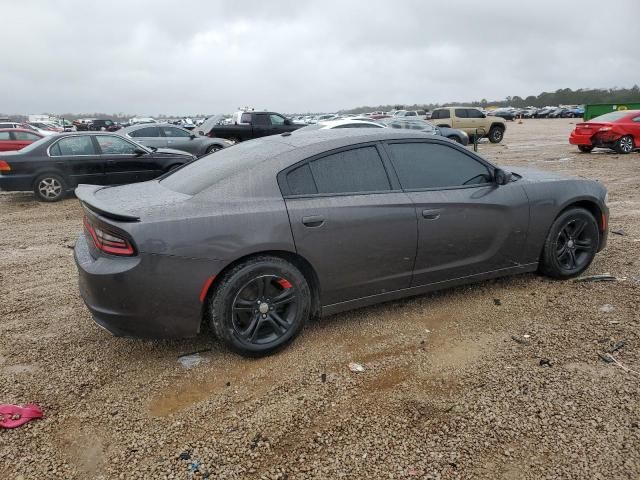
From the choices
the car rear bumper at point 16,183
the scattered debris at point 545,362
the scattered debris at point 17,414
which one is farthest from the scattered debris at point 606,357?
the car rear bumper at point 16,183

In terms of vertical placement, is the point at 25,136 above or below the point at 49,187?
above

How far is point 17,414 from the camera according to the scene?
2627 millimetres

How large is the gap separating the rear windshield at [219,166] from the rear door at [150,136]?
11.1 m

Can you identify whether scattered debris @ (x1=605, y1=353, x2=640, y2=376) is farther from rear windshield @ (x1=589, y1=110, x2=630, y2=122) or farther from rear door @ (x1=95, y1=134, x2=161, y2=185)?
rear windshield @ (x1=589, y1=110, x2=630, y2=122)

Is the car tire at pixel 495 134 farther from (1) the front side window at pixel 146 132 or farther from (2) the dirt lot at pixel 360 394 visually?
(2) the dirt lot at pixel 360 394

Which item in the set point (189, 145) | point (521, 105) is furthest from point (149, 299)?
point (521, 105)

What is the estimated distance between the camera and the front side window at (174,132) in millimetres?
14647

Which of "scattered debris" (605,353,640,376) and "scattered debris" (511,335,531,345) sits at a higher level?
"scattered debris" (511,335,531,345)

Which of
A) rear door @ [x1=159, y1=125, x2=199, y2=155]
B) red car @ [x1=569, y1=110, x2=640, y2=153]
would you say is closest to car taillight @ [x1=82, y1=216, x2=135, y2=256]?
rear door @ [x1=159, y1=125, x2=199, y2=155]

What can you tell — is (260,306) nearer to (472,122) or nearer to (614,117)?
(614,117)

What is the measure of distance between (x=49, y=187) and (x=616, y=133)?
52.5ft

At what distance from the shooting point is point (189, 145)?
14.5 m

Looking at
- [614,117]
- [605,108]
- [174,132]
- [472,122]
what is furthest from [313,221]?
[605,108]

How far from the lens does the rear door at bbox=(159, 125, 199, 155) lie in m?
14.4
